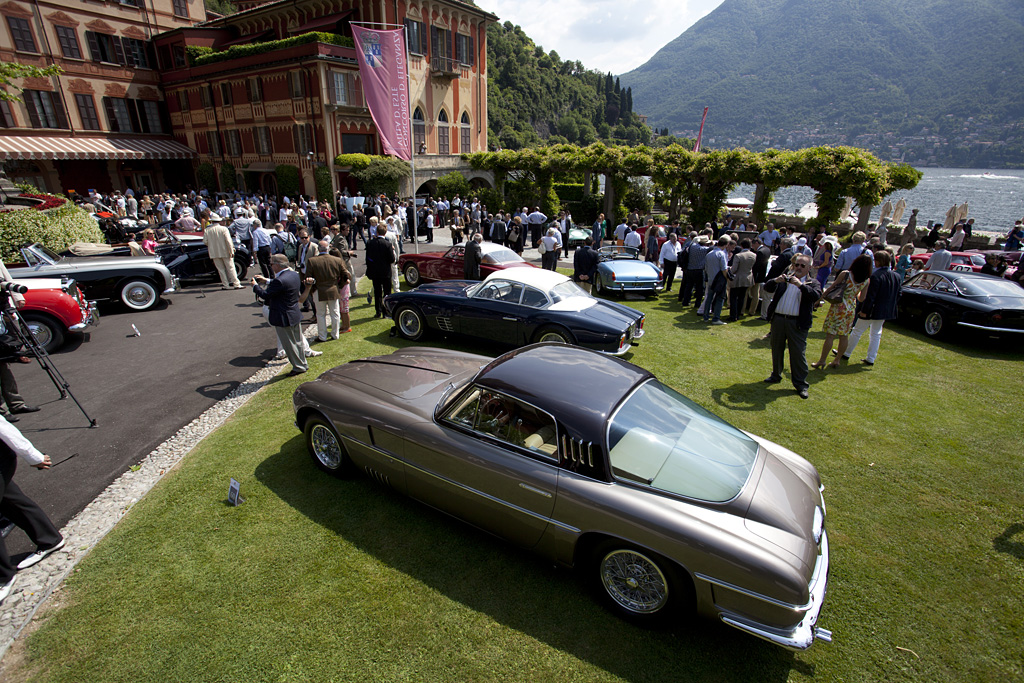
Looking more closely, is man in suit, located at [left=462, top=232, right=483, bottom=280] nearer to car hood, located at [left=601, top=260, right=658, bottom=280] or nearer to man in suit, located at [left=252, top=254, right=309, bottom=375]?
car hood, located at [left=601, top=260, right=658, bottom=280]

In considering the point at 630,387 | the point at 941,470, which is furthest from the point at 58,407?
the point at 941,470

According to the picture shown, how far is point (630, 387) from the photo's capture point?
12.4 ft

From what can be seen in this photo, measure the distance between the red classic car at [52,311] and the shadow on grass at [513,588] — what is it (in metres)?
6.40

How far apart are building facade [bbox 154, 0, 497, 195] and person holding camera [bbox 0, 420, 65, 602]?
28.1m

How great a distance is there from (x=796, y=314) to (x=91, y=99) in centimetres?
4236

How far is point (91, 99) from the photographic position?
1200 inches

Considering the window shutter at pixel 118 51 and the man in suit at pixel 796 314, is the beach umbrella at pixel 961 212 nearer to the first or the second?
the man in suit at pixel 796 314

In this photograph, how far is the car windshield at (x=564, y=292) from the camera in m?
7.68

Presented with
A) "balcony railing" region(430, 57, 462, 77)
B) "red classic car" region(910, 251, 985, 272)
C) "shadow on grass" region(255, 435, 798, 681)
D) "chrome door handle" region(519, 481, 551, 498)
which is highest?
"balcony railing" region(430, 57, 462, 77)

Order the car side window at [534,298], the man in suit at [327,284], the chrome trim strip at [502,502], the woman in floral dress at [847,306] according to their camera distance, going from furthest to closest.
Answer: the man in suit at [327,284]
the car side window at [534,298]
the woman in floral dress at [847,306]
the chrome trim strip at [502,502]

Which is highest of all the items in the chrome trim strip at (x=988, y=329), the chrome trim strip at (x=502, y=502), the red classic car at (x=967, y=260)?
the red classic car at (x=967, y=260)

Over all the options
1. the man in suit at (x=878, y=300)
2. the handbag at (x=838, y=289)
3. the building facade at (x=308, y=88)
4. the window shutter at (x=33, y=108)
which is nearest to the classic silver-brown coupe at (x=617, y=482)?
the handbag at (x=838, y=289)

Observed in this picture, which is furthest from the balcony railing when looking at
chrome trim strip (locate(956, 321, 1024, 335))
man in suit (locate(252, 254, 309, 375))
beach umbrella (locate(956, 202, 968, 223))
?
chrome trim strip (locate(956, 321, 1024, 335))

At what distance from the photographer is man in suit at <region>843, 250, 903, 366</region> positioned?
7.49 metres
